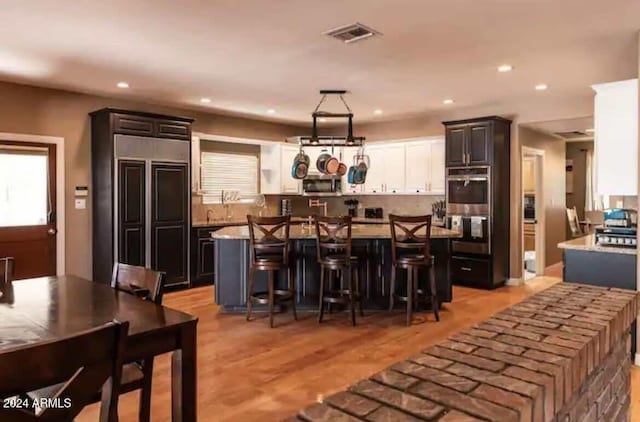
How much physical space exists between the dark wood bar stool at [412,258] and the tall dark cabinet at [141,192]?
119 inches

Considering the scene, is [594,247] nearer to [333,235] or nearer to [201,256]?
[333,235]

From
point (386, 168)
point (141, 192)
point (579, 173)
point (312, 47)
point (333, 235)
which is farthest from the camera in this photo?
point (579, 173)

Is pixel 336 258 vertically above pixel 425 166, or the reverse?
pixel 425 166

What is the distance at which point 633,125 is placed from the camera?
11.7ft

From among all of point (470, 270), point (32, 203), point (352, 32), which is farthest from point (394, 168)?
point (32, 203)

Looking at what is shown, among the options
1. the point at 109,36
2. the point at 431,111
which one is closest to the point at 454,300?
the point at 431,111

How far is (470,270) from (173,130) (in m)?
4.55

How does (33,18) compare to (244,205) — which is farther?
(244,205)

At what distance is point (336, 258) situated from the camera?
4.57 meters

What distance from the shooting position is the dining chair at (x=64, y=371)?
1.15m

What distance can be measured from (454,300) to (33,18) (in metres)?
5.09

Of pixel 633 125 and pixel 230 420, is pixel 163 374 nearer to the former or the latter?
pixel 230 420

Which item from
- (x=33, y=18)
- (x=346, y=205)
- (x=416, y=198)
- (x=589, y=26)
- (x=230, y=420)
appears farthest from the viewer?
(x=346, y=205)

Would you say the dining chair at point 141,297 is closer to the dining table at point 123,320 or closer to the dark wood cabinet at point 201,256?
the dining table at point 123,320
